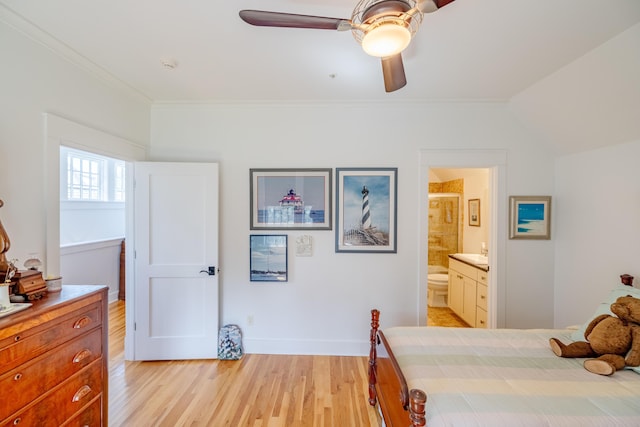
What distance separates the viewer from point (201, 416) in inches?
77.5

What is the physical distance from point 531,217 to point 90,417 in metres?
3.96

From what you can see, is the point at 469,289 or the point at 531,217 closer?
the point at 531,217

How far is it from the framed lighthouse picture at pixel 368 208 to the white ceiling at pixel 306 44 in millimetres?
826

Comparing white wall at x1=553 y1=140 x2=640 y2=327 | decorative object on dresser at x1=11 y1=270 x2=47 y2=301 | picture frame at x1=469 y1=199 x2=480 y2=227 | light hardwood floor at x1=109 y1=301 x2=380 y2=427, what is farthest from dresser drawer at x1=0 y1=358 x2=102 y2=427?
picture frame at x1=469 y1=199 x2=480 y2=227

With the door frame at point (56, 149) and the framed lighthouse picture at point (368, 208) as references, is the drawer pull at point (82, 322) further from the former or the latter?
the framed lighthouse picture at point (368, 208)

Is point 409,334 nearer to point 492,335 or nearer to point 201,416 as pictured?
point 492,335

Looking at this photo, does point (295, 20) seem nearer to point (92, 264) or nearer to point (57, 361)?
point (57, 361)

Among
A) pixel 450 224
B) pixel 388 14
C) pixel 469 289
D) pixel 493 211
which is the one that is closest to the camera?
pixel 388 14

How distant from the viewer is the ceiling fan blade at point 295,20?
1236 millimetres

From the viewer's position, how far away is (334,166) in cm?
284

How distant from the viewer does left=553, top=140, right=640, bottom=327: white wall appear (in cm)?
211

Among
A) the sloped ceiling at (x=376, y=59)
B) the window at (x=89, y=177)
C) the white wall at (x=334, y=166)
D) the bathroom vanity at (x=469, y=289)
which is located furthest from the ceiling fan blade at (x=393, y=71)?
the window at (x=89, y=177)

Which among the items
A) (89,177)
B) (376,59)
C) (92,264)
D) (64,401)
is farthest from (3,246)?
(89,177)

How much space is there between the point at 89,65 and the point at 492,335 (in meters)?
3.73
